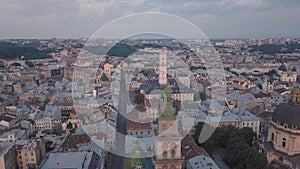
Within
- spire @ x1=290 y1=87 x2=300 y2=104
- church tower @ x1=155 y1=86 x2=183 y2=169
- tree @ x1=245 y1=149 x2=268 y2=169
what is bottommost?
tree @ x1=245 y1=149 x2=268 y2=169

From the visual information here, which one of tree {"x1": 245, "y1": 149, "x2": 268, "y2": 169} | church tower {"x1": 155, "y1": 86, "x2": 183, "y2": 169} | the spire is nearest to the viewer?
church tower {"x1": 155, "y1": 86, "x2": 183, "y2": 169}

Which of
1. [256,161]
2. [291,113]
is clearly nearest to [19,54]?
[256,161]

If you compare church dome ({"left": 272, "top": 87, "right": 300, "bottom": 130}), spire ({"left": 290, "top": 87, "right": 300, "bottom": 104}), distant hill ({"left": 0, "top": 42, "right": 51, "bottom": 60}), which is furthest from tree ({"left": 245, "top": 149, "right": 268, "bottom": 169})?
distant hill ({"left": 0, "top": 42, "right": 51, "bottom": 60})

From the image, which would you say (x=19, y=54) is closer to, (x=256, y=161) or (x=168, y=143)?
(x=256, y=161)

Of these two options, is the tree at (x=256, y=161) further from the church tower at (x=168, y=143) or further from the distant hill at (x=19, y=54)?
the distant hill at (x=19, y=54)

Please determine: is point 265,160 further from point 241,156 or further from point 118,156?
point 118,156

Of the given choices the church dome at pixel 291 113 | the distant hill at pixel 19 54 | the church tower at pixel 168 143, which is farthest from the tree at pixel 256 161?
the distant hill at pixel 19 54

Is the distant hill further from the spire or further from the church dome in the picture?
the spire

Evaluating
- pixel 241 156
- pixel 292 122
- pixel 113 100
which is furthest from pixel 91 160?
pixel 113 100
